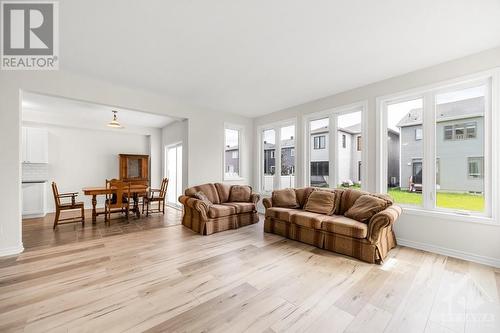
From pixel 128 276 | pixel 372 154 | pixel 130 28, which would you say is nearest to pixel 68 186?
pixel 128 276

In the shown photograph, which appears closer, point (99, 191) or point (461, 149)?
point (461, 149)

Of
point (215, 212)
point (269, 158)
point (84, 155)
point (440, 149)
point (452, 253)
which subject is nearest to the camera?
point (452, 253)

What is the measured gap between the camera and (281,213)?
3754mm

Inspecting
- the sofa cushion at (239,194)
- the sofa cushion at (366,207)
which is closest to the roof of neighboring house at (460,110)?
the sofa cushion at (366,207)

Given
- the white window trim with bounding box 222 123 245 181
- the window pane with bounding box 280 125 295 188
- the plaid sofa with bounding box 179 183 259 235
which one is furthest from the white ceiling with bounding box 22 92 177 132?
the window pane with bounding box 280 125 295 188

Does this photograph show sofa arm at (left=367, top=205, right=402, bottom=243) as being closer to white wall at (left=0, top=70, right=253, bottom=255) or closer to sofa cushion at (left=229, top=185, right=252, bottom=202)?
sofa cushion at (left=229, top=185, right=252, bottom=202)

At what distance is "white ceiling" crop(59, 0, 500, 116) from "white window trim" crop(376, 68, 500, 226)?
375 mm

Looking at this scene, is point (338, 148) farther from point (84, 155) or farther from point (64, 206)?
point (84, 155)

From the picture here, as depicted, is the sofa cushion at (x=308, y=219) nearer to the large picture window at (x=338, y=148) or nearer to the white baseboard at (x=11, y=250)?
the large picture window at (x=338, y=148)

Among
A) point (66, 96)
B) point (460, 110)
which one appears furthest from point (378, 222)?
point (66, 96)

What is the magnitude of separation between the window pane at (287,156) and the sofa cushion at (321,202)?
1435 mm

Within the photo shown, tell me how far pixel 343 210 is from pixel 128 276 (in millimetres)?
3369

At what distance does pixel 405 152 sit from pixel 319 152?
1.64m

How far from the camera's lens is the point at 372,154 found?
12.2ft
